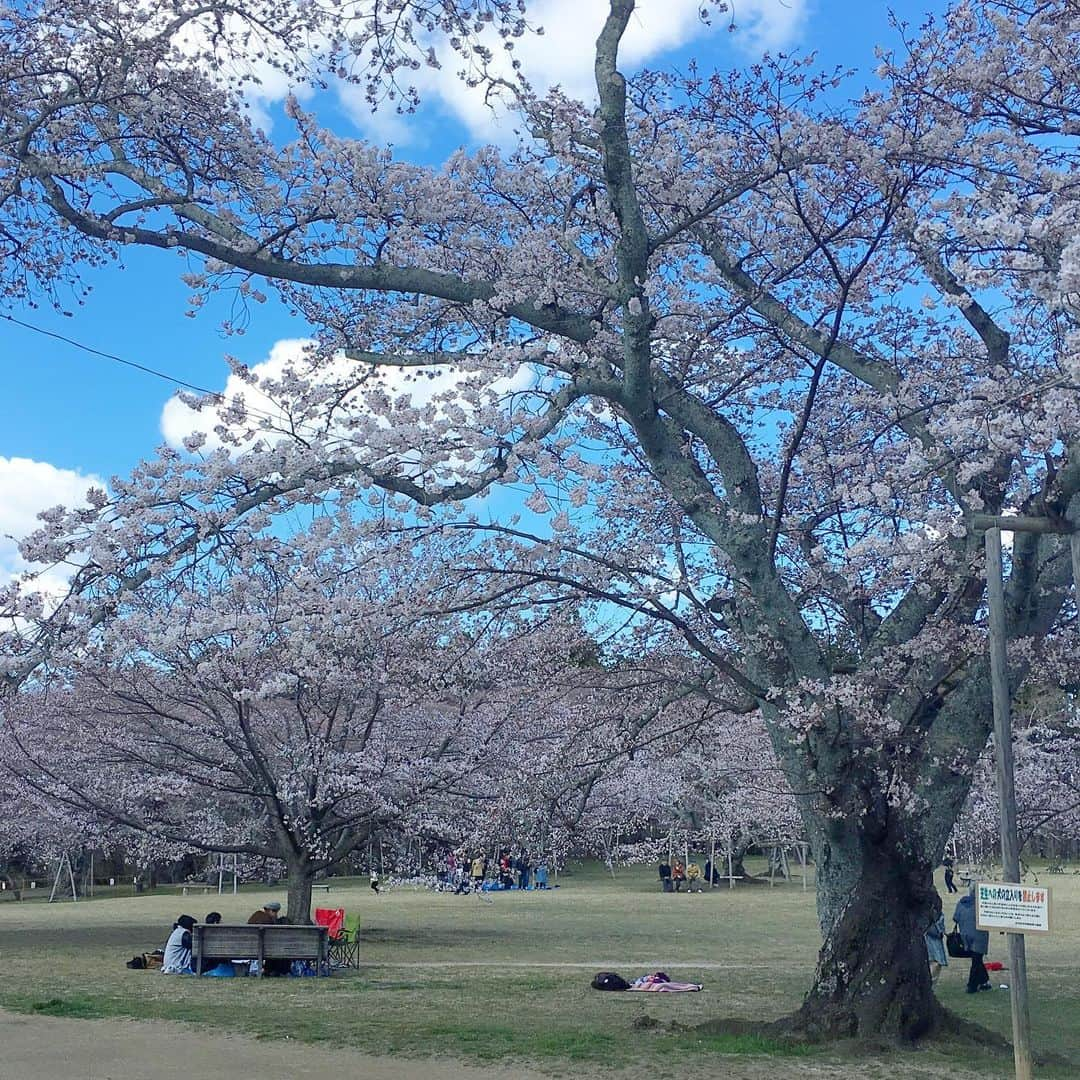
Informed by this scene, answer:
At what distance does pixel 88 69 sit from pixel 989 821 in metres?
18.4

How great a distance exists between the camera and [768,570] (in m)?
9.20

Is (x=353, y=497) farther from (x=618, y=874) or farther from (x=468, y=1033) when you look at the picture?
(x=618, y=874)

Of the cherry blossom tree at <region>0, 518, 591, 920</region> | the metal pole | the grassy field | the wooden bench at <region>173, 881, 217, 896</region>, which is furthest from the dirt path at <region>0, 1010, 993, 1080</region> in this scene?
the wooden bench at <region>173, 881, 217, 896</region>

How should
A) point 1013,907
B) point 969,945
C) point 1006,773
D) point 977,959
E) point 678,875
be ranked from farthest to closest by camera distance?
point 678,875 < point 969,945 < point 977,959 < point 1006,773 < point 1013,907

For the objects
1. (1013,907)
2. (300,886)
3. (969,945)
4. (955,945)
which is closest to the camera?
(1013,907)

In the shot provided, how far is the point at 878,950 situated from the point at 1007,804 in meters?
2.79

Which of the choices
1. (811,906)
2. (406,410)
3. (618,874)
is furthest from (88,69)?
(618,874)

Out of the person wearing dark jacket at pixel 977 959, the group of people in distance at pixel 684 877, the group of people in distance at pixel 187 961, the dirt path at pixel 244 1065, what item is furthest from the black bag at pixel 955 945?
the group of people in distance at pixel 684 877

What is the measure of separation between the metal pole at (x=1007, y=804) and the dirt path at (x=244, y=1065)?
3.89 ft

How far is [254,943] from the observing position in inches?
581

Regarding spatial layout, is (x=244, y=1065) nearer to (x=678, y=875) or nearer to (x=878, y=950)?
(x=878, y=950)

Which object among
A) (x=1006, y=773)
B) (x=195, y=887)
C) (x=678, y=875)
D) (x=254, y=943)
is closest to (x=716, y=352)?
(x=1006, y=773)

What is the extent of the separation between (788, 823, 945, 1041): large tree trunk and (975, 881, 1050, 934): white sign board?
2256 mm

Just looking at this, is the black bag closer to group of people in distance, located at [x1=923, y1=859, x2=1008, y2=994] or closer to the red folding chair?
group of people in distance, located at [x1=923, y1=859, x2=1008, y2=994]
